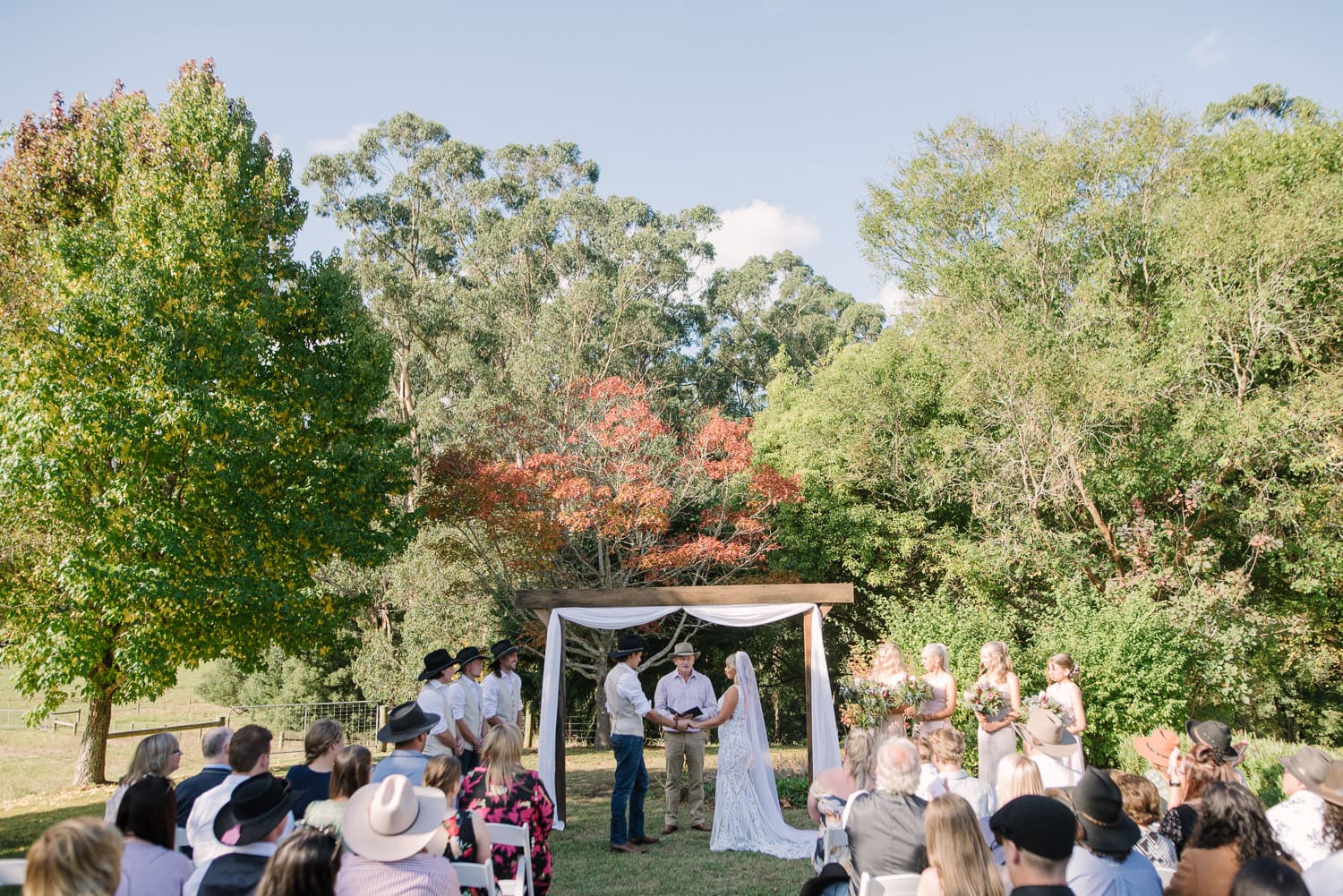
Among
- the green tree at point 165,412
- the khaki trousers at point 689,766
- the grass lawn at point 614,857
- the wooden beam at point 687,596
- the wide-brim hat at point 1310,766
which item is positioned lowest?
the grass lawn at point 614,857

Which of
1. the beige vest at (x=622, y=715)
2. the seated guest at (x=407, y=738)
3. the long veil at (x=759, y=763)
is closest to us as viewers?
the seated guest at (x=407, y=738)

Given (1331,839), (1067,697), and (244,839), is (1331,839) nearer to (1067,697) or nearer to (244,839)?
(1067,697)

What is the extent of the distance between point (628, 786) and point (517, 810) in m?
3.55

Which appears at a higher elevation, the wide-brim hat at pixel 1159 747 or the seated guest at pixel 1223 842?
the seated guest at pixel 1223 842

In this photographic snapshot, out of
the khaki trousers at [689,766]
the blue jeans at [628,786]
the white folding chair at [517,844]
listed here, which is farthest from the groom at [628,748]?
the white folding chair at [517,844]

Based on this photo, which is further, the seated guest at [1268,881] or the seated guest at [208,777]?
the seated guest at [208,777]

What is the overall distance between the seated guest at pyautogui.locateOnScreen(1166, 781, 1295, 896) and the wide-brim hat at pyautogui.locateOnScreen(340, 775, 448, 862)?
2914mm

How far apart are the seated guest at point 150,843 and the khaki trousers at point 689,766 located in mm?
6010

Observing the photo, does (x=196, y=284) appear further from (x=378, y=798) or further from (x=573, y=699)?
(x=573, y=699)

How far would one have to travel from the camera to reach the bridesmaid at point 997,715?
6793 mm

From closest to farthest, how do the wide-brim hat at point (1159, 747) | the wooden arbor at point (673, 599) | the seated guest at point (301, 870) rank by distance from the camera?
the seated guest at point (301, 870) → the wide-brim hat at point (1159, 747) → the wooden arbor at point (673, 599)

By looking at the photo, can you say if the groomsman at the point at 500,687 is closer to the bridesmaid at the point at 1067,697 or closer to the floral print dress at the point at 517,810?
the floral print dress at the point at 517,810

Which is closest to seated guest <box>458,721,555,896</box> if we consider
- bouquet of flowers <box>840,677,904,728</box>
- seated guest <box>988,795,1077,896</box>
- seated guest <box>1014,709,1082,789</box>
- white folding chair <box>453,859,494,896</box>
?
white folding chair <box>453,859,494,896</box>

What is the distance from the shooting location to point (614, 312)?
27.2 metres
